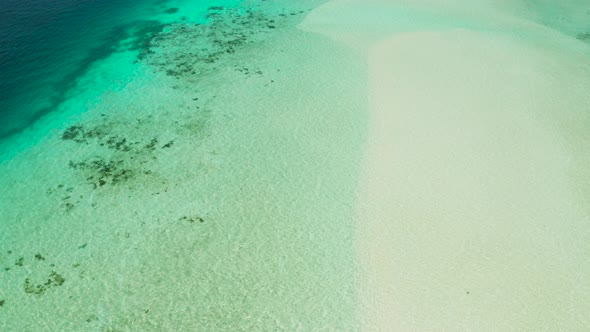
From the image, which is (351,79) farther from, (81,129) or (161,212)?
(81,129)

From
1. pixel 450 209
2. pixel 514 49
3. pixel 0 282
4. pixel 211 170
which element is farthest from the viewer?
pixel 514 49

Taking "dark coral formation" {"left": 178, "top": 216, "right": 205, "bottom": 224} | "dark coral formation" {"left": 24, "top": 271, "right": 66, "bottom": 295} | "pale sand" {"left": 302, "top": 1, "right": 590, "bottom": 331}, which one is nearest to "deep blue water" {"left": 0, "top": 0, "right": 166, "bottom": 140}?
"dark coral formation" {"left": 24, "top": 271, "right": 66, "bottom": 295}

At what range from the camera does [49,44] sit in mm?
41188

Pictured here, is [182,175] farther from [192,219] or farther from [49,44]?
[49,44]

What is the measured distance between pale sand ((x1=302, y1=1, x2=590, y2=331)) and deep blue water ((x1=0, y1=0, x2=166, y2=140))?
972 inches

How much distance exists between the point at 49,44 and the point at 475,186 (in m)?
40.0

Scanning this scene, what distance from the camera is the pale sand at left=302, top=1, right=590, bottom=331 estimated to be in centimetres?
1841

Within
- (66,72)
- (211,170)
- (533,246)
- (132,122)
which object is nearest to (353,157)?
(211,170)

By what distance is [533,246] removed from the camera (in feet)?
67.5

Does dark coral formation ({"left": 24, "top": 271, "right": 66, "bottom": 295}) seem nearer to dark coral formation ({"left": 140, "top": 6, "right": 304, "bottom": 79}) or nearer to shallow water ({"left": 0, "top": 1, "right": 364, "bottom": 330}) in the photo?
shallow water ({"left": 0, "top": 1, "right": 364, "bottom": 330})

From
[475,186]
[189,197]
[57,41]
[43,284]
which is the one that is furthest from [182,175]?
[57,41]

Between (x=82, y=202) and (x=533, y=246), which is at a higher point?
(x=533, y=246)

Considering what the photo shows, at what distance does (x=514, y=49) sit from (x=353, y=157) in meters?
20.1

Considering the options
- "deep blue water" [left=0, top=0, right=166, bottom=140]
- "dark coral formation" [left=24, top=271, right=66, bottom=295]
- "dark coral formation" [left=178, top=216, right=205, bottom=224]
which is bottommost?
"dark coral formation" [left=24, top=271, right=66, bottom=295]
